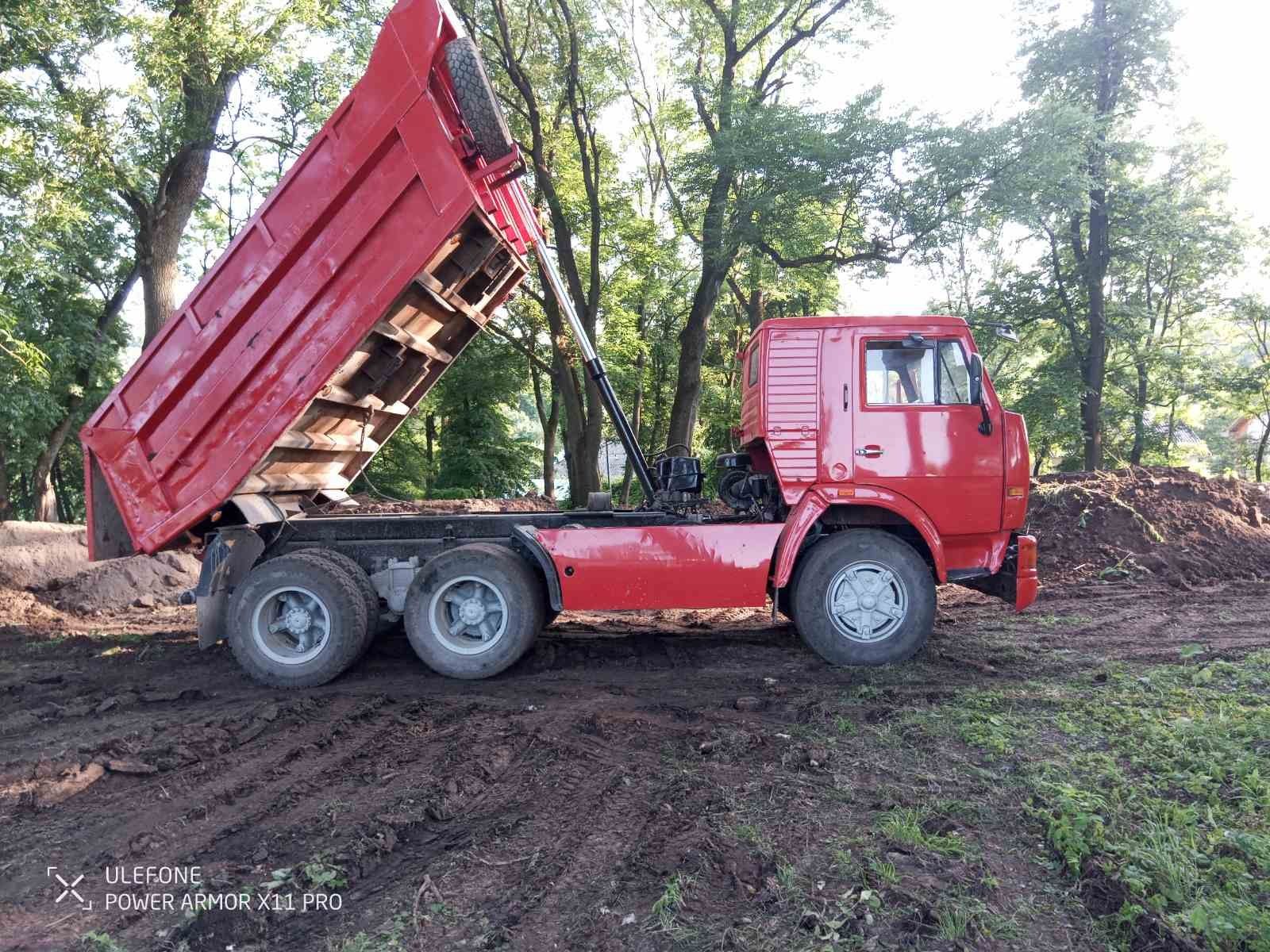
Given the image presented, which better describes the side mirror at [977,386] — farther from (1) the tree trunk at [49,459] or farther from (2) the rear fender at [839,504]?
(1) the tree trunk at [49,459]

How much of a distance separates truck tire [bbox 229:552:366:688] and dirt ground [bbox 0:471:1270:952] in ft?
0.66

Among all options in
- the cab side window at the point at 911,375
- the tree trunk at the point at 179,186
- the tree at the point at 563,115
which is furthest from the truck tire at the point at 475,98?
the tree at the point at 563,115

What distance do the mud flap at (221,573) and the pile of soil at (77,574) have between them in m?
4.29

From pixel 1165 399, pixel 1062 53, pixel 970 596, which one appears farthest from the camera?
pixel 1165 399

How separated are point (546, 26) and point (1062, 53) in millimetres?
11400

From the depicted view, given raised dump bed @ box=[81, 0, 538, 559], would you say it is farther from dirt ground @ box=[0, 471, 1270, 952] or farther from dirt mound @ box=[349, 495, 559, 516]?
dirt mound @ box=[349, 495, 559, 516]

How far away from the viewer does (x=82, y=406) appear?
18047 mm

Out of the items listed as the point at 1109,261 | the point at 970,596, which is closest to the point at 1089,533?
the point at 970,596

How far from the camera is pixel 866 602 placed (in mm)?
→ 5914

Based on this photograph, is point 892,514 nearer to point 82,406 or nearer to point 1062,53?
point 1062,53

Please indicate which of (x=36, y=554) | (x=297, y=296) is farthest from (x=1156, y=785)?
(x=36, y=554)

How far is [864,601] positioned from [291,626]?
454 centimetres

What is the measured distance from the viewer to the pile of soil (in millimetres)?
9180

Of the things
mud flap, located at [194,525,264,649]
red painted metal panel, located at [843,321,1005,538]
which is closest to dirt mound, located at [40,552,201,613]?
mud flap, located at [194,525,264,649]
